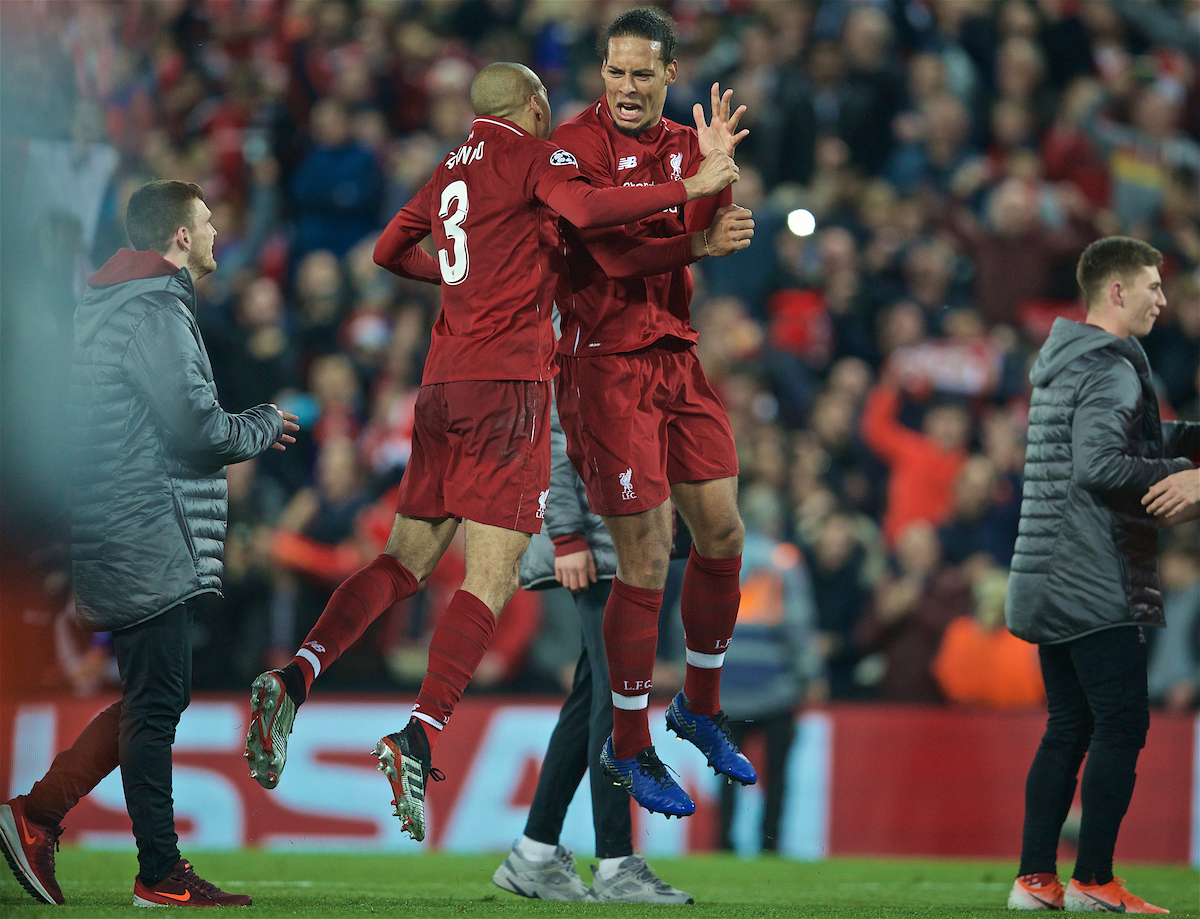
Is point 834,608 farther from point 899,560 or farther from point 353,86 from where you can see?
point 353,86

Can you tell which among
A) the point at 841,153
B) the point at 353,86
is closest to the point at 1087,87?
the point at 841,153

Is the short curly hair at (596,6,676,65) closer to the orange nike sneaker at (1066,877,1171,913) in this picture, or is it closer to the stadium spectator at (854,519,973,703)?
the orange nike sneaker at (1066,877,1171,913)

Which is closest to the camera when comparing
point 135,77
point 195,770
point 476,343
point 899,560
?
point 476,343

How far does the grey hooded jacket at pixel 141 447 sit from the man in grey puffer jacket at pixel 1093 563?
2849mm

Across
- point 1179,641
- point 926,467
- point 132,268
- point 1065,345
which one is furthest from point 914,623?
point 132,268

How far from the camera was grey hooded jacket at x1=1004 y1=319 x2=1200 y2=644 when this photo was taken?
5020 mm

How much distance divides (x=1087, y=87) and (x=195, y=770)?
8422mm

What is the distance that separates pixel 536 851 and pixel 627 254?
232 cm

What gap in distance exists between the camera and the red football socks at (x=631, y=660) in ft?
16.2

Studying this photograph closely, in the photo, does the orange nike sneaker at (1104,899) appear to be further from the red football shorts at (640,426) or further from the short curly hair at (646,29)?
the short curly hair at (646,29)

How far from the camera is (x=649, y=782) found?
4.82 m

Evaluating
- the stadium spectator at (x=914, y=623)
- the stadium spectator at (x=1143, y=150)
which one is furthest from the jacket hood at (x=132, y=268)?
the stadium spectator at (x=1143, y=150)

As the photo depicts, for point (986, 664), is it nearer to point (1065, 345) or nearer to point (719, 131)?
point (1065, 345)

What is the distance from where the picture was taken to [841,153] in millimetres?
11000
